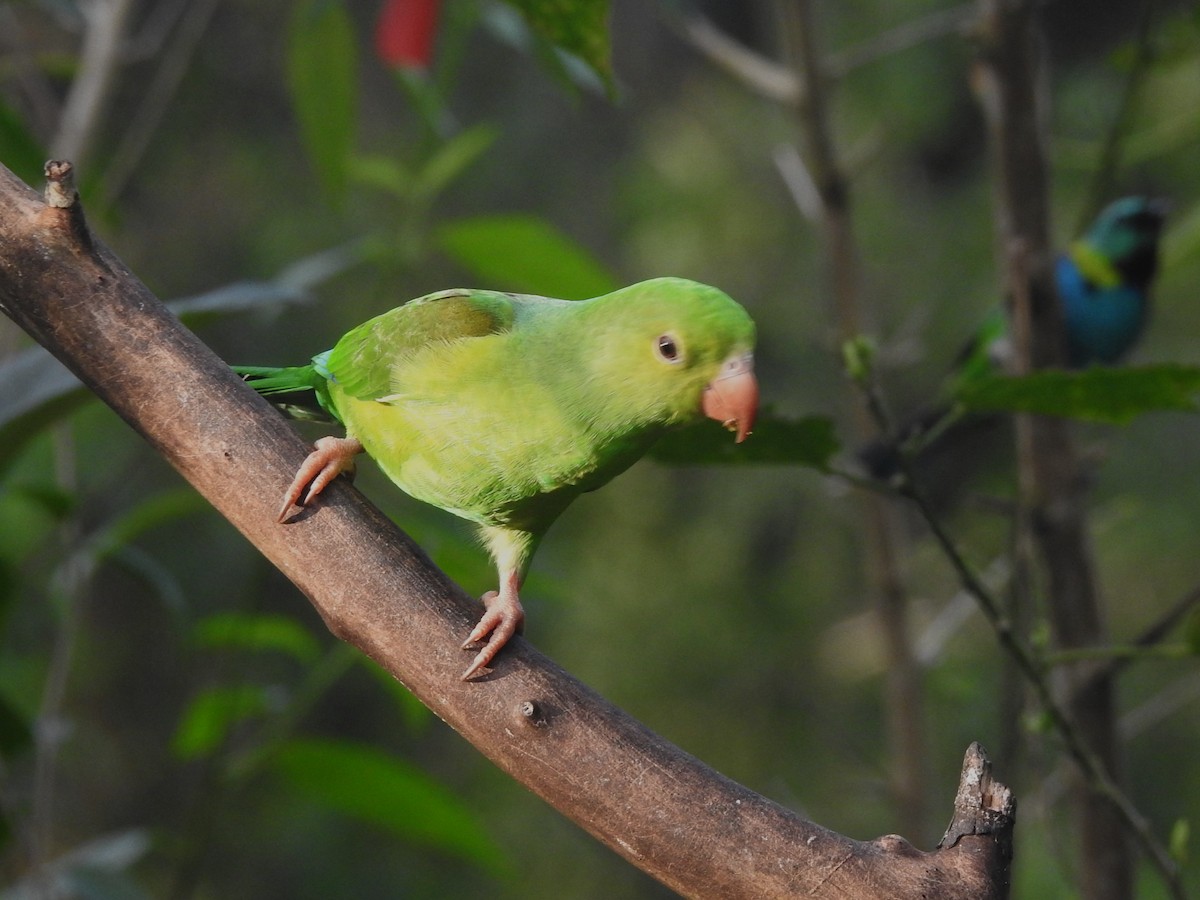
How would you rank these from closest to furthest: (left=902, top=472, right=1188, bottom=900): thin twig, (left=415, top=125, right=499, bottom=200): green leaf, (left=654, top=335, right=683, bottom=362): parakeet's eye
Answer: (left=654, top=335, right=683, bottom=362): parakeet's eye
(left=902, top=472, right=1188, bottom=900): thin twig
(left=415, top=125, right=499, bottom=200): green leaf

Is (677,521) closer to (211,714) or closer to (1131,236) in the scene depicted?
(1131,236)

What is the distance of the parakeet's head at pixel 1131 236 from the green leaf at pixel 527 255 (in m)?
2.57

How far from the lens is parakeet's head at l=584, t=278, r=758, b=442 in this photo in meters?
1.19

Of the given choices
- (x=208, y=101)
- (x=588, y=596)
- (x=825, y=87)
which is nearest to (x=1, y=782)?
(x=825, y=87)

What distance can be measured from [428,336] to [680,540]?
3.88 meters

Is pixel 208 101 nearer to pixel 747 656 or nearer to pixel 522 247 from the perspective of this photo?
pixel 747 656

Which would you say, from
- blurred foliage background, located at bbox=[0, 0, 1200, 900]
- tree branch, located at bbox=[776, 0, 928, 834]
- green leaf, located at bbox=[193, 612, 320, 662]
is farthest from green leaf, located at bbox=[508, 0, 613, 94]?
blurred foliage background, located at bbox=[0, 0, 1200, 900]

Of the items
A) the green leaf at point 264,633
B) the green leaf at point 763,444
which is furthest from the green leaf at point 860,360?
the green leaf at point 264,633

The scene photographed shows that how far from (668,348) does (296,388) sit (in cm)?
60

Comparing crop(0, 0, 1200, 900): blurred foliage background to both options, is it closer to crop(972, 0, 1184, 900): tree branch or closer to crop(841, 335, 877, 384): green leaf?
crop(972, 0, 1184, 900): tree branch

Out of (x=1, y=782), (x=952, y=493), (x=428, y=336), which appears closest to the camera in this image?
(x=428, y=336)

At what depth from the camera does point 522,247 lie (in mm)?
1785

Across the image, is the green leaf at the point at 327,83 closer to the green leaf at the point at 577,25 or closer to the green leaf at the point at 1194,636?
the green leaf at the point at 577,25

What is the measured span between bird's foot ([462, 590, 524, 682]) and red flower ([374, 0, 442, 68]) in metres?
1.18
